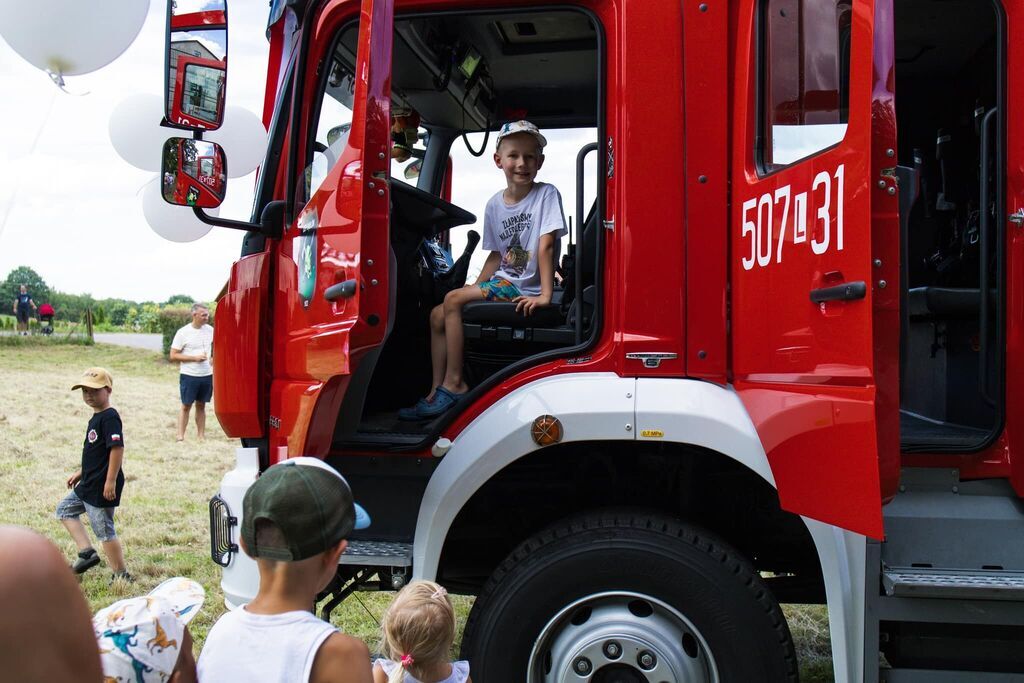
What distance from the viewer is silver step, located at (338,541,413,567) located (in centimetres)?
272

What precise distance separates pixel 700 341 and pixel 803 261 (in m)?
0.47

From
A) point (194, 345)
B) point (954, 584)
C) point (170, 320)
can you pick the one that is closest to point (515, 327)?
point (954, 584)

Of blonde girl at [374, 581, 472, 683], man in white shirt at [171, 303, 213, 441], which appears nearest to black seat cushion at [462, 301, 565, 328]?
blonde girl at [374, 581, 472, 683]

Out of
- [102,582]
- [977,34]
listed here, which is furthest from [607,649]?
[102,582]

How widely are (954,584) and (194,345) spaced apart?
26.5ft

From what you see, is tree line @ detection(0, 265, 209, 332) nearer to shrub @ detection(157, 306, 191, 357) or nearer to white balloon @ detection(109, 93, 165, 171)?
shrub @ detection(157, 306, 191, 357)

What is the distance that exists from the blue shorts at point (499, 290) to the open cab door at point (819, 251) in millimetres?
943

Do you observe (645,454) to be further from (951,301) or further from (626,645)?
(951,301)

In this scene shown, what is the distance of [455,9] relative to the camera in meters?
2.85

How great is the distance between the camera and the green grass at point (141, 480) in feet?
14.8

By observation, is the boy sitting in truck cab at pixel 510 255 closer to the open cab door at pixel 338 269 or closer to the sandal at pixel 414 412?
the sandal at pixel 414 412

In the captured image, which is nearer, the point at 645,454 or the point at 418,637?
the point at 418,637

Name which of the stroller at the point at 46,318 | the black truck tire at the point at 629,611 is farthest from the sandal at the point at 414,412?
the stroller at the point at 46,318

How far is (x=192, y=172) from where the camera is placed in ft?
8.75
